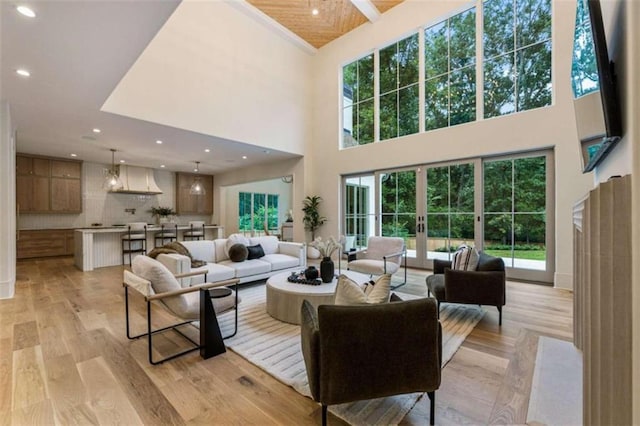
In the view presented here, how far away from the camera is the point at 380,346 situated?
149cm

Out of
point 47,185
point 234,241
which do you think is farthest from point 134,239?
point 234,241

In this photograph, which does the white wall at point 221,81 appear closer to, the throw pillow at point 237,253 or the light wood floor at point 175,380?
the throw pillow at point 237,253

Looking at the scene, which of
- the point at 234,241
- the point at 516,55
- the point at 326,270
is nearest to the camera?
the point at 326,270

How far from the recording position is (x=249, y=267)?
4.36 meters

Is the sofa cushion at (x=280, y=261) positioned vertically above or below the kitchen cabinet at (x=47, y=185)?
below

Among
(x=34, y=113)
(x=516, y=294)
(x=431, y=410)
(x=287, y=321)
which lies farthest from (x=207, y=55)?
(x=516, y=294)

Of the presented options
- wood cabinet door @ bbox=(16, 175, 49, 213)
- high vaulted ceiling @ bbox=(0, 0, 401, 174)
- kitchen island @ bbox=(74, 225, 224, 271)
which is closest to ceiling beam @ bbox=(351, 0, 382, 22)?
high vaulted ceiling @ bbox=(0, 0, 401, 174)

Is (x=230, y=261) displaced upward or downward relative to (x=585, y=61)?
downward

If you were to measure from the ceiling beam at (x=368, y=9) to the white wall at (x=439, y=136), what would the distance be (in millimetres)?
→ 152

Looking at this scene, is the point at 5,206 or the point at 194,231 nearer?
the point at 5,206

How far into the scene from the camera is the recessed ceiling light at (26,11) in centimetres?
207

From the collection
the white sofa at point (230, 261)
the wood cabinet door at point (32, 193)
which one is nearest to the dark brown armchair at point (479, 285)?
the white sofa at point (230, 261)

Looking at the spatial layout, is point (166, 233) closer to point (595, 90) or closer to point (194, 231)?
point (194, 231)

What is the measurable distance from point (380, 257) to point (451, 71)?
164 inches
